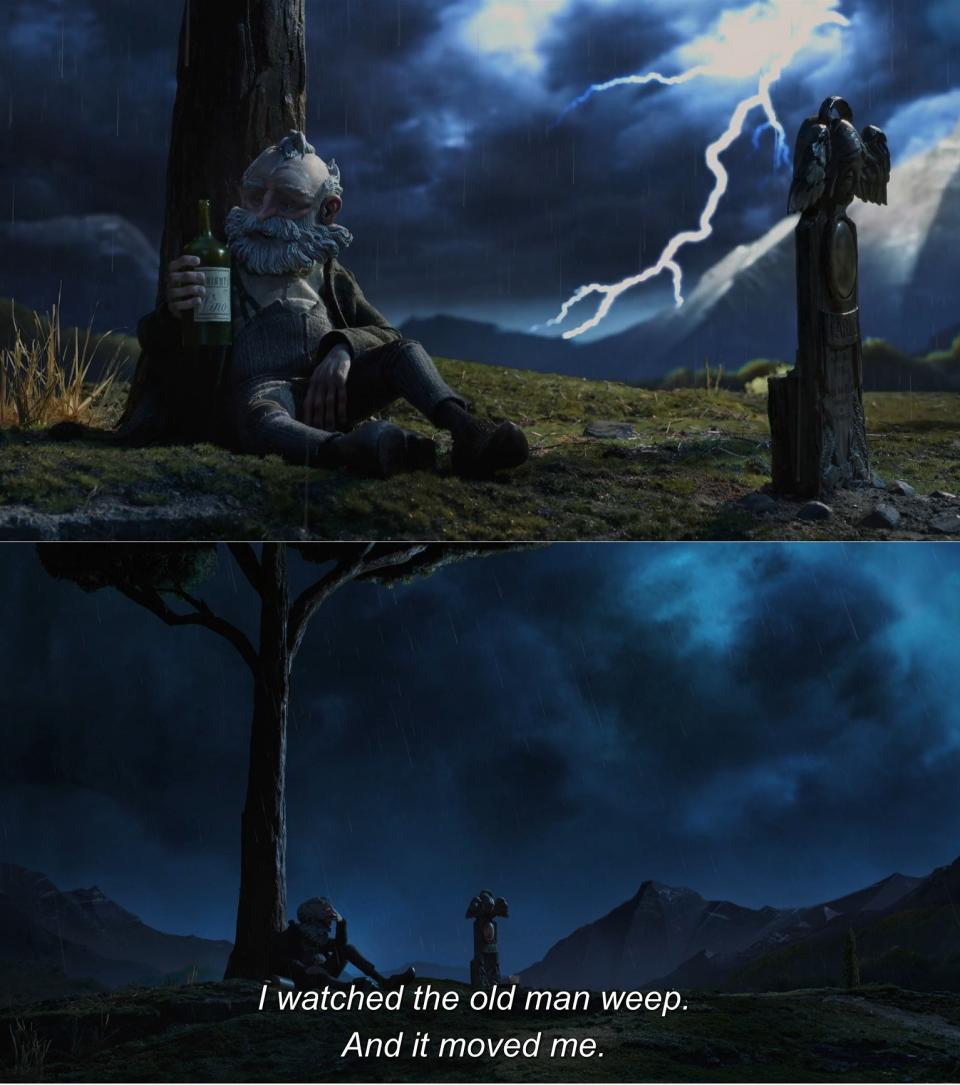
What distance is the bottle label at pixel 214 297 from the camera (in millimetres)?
7883

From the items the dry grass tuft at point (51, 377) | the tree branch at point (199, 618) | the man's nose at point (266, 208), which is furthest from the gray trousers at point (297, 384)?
the dry grass tuft at point (51, 377)

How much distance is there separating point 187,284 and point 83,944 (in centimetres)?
271

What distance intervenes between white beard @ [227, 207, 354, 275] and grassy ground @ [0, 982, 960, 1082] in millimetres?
2963

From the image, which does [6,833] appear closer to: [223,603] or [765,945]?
[223,603]

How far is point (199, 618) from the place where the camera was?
7184 millimetres

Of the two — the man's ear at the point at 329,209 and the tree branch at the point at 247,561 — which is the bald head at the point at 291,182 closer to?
the man's ear at the point at 329,209

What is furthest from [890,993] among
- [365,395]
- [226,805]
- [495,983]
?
[365,395]

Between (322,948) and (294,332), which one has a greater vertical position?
(294,332)

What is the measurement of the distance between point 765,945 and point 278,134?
3.97 meters

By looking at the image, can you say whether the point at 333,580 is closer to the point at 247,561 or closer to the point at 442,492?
the point at 247,561

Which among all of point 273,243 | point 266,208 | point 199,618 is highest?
point 266,208

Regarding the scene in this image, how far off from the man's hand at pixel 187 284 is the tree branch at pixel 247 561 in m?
1.15

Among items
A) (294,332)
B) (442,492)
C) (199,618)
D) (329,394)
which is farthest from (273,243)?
(199,618)

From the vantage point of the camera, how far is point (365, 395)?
786 centimetres
